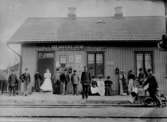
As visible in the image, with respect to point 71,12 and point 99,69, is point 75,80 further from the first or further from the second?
Answer: point 71,12

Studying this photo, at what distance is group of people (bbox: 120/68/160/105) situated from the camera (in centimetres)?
732

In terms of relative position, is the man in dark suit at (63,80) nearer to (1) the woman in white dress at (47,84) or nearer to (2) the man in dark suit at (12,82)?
(1) the woman in white dress at (47,84)

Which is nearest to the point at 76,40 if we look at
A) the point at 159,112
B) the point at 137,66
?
the point at 137,66

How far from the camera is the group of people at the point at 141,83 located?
7.32 m

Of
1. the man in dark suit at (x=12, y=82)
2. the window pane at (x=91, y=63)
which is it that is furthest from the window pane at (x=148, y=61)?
the man in dark suit at (x=12, y=82)

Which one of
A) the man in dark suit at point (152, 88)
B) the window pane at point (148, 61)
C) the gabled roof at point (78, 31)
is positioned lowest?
the man in dark suit at point (152, 88)

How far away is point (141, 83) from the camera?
27.9ft

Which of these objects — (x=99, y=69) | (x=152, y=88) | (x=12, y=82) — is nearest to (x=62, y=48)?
(x=99, y=69)

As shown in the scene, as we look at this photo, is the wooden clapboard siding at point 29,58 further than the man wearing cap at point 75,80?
Yes

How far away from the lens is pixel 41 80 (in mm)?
9336

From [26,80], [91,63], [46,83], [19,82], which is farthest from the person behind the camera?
[91,63]

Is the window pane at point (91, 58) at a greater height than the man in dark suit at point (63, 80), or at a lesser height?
greater

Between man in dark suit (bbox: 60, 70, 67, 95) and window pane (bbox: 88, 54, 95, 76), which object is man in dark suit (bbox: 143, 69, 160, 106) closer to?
man in dark suit (bbox: 60, 70, 67, 95)

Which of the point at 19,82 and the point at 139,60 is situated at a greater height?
the point at 139,60
